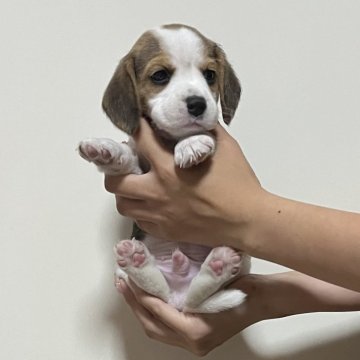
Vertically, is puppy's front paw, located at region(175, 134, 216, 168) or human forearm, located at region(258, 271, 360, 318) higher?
puppy's front paw, located at region(175, 134, 216, 168)

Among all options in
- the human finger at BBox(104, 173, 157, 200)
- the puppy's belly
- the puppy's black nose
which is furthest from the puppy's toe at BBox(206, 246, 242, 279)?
the puppy's black nose

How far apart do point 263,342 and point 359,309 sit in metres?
0.38

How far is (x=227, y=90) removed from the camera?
1.81 metres

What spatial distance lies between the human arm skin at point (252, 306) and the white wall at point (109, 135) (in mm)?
263

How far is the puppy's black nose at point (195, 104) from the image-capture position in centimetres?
155

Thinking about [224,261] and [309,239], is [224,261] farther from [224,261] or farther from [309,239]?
[309,239]

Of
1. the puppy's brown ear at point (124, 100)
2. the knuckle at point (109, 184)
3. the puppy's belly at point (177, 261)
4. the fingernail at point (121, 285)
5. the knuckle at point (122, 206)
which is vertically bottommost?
the fingernail at point (121, 285)

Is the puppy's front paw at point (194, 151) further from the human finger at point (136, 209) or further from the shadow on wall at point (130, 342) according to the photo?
the shadow on wall at point (130, 342)

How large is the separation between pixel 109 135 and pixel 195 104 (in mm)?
562

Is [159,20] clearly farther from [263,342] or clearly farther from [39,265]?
[263,342]

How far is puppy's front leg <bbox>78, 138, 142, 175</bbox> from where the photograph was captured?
5.04 ft

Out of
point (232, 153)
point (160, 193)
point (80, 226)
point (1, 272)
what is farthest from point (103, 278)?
point (232, 153)

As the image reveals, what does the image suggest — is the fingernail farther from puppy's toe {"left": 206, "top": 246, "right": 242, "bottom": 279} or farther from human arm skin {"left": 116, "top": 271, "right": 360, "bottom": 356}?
puppy's toe {"left": 206, "top": 246, "right": 242, "bottom": 279}

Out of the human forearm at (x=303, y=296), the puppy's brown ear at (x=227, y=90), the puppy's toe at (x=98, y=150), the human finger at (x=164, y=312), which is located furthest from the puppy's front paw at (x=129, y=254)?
the puppy's brown ear at (x=227, y=90)
